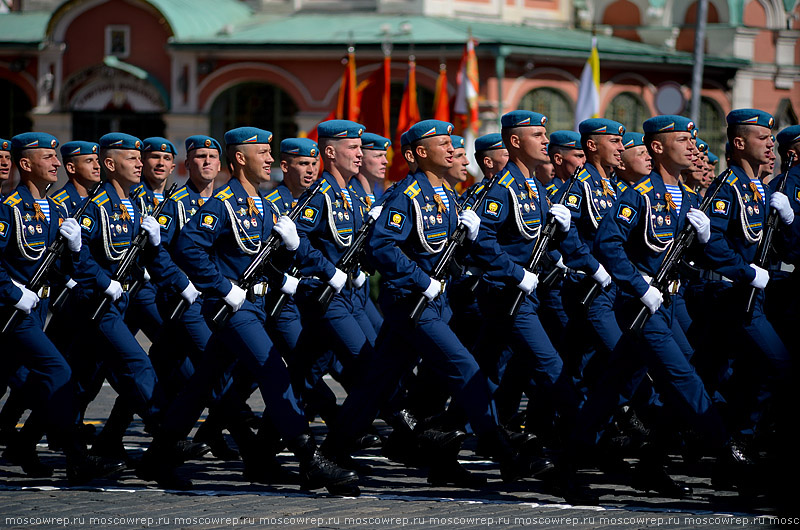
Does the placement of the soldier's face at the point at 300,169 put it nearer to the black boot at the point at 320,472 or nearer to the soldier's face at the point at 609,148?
the soldier's face at the point at 609,148

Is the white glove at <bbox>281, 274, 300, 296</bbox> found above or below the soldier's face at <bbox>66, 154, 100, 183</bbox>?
below

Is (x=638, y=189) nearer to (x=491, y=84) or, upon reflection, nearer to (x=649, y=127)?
(x=649, y=127)

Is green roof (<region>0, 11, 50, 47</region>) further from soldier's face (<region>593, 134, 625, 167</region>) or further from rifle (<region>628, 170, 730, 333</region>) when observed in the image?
rifle (<region>628, 170, 730, 333</region>)

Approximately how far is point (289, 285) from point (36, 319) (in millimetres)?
1427

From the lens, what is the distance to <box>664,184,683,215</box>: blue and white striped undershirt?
7.84 metres

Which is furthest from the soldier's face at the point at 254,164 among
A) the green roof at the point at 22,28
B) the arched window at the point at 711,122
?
the arched window at the point at 711,122

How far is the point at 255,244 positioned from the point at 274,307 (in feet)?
1.60

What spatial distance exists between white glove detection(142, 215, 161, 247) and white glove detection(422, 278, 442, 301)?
6.27ft

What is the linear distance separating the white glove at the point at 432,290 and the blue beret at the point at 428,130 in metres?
0.92

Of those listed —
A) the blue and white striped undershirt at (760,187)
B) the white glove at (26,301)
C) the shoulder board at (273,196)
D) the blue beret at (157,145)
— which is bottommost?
the white glove at (26,301)

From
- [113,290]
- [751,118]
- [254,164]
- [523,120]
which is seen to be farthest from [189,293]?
[751,118]

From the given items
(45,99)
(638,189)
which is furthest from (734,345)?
(45,99)

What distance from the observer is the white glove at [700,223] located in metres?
7.56

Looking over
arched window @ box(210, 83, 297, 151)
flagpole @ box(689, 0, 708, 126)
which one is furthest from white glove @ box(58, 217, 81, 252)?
arched window @ box(210, 83, 297, 151)
